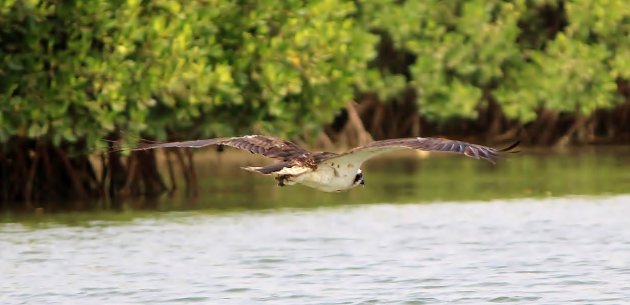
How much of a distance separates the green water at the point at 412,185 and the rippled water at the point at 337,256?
3.30 feet

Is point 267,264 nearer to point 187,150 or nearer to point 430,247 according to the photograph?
point 430,247

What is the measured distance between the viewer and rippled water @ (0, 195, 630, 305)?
602 inches

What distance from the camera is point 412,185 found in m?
28.0

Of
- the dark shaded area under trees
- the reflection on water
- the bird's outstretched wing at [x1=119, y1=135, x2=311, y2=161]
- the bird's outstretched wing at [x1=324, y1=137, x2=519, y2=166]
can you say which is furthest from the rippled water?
the bird's outstretched wing at [x1=324, y1=137, x2=519, y2=166]

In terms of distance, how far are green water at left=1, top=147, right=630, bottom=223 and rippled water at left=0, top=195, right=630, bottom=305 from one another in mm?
1005

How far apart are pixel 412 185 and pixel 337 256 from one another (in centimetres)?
990

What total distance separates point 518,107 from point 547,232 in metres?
19.1

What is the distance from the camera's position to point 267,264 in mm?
17500

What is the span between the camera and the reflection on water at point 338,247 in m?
15.4

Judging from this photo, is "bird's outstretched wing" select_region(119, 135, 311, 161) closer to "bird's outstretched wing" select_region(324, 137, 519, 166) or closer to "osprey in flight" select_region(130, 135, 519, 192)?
"osprey in flight" select_region(130, 135, 519, 192)

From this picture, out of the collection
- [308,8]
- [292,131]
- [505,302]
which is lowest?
[505,302]

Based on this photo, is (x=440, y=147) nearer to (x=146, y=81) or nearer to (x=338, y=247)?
(x=338, y=247)

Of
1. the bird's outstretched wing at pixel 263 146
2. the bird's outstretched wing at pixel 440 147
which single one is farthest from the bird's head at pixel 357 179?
the bird's outstretched wing at pixel 440 147

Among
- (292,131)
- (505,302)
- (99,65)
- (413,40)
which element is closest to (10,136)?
(99,65)
